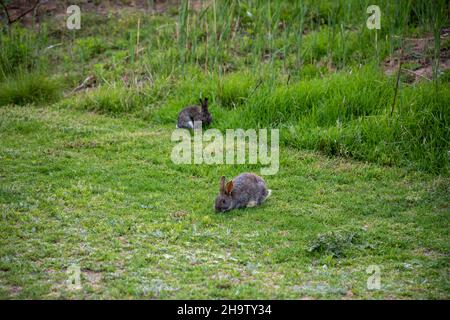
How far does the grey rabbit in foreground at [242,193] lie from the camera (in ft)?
26.4

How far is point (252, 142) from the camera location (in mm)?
10547

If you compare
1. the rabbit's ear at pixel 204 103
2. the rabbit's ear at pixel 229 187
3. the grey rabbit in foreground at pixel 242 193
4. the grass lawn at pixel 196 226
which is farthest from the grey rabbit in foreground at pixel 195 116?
the rabbit's ear at pixel 229 187

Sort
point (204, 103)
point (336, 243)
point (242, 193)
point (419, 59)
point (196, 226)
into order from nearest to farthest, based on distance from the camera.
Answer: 1. point (336, 243)
2. point (196, 226)
3. point (242, 193)
4. point (204, 103)
5. point (419, 59)

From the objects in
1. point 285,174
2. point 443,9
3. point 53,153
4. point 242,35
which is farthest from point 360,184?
point 242,35

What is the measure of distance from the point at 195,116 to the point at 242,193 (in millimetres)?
3181

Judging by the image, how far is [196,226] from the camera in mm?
7555

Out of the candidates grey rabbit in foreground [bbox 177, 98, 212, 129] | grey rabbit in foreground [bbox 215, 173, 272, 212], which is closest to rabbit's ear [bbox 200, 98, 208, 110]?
grey rabbit in foreground [bbox 177, 98, 212, 129]

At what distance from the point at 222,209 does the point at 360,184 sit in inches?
84.7

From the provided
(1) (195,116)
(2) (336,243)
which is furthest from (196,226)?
(1) (195,116)

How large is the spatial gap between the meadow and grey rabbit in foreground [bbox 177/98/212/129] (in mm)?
277

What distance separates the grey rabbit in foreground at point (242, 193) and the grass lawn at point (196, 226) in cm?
A: 14

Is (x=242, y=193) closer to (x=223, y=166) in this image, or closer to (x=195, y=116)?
(x=223, y=166)

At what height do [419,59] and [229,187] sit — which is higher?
[419,59]

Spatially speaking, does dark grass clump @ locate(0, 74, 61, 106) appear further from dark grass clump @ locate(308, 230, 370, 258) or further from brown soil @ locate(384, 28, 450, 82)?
dark grass clump @ locate(308, 230, 370, 258)
